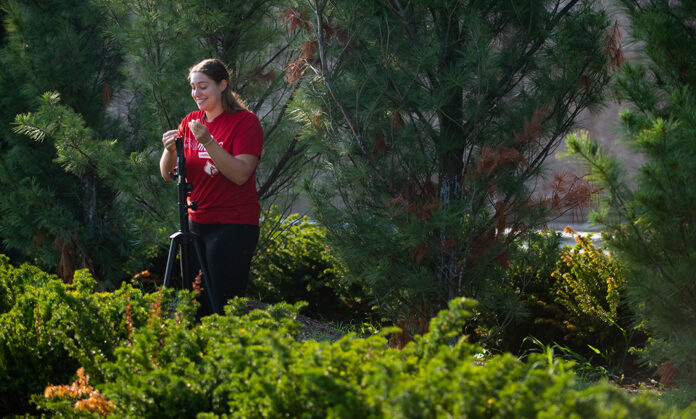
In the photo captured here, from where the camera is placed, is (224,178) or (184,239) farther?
(224,178)

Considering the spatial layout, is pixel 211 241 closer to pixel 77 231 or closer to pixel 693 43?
pixel 693 43

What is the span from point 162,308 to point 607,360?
3.24 metres

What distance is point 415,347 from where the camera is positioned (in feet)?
7.43

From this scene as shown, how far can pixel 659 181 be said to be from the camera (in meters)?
2.71

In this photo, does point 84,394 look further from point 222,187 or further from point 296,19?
Answer: point 296,19

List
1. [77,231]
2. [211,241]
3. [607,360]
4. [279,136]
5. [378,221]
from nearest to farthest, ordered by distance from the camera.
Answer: [211,241] < [378,221] < [607,360] < [279,136] < [77,231]

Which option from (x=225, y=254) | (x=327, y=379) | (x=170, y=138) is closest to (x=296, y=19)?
(x=170, y=138)

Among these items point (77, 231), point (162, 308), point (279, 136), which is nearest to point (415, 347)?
point (162, 308)

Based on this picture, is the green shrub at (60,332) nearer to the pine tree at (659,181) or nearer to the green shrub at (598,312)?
the pine tree at (659,181)

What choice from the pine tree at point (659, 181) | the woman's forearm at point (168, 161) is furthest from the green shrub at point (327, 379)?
the woman's forearm at point (168, 161)

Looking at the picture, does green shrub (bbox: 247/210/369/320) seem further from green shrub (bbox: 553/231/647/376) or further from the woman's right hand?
the woman's right hand

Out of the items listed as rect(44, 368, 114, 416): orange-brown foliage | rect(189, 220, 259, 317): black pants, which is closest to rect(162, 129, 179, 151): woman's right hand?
rect(189, 220, 259, 317): black pants

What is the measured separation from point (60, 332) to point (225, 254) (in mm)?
849

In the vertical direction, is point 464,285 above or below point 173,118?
below
